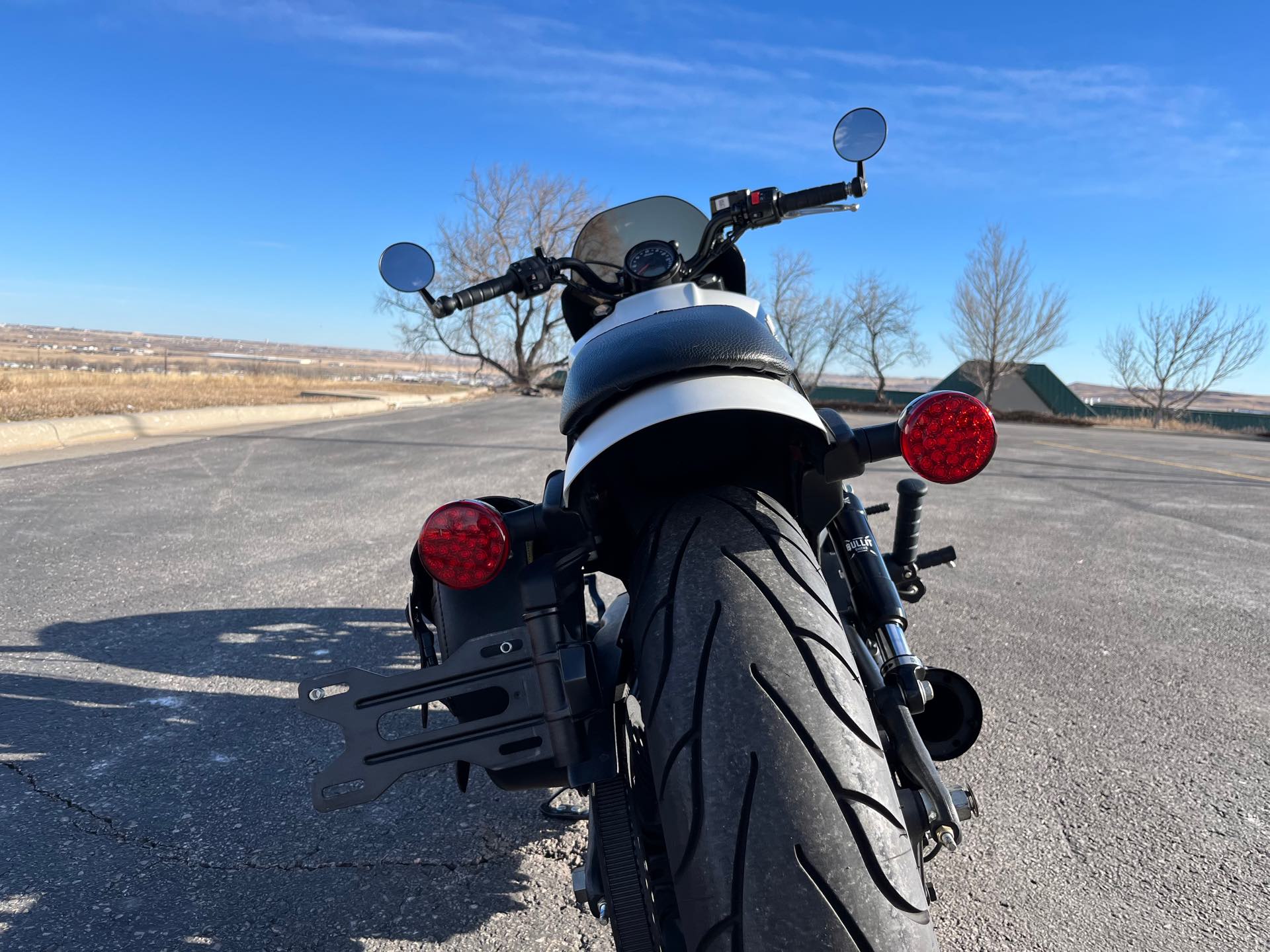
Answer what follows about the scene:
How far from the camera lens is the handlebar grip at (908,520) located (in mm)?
2570

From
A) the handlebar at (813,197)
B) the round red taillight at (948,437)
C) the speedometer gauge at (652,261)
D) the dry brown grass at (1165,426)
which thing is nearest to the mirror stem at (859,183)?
the handlebar at (813,197)

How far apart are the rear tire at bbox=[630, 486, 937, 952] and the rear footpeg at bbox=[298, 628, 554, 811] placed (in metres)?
0.23

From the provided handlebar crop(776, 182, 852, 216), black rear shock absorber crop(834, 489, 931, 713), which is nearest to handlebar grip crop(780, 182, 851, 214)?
handlebar crop(776, 182, 852, 216)

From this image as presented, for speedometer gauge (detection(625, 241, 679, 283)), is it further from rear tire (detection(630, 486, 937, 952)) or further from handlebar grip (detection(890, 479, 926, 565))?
rear tire (detection(630, 486, 937, 952))

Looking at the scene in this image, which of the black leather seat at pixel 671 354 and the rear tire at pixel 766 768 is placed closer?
the rear tire at pixel 766 768

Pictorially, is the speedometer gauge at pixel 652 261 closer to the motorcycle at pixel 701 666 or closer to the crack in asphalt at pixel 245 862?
the motorcycle at pixel 701 666

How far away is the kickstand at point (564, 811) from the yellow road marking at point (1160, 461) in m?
11.8

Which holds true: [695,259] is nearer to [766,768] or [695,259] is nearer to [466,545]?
[466,545]

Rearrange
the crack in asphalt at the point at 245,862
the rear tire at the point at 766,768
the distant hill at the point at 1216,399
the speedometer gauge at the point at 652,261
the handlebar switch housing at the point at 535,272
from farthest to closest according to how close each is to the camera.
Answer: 1. the distant hill at the point at 1216,399
2. the handlebar switch housing at the point at 535,272
3. the speedometer gauge at the point at 652,261
4. the crack in asphalt at the point at 245,862
5. the rear tire at the point at 766,768

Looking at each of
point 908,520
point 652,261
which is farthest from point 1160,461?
point 652,261

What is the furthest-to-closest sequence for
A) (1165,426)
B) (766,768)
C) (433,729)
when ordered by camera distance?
(1165,426), (433,729), (766,768)

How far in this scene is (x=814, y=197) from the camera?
269 cm

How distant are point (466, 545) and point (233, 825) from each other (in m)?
1.30

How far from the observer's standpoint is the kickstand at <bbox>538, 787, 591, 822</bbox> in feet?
6.75
